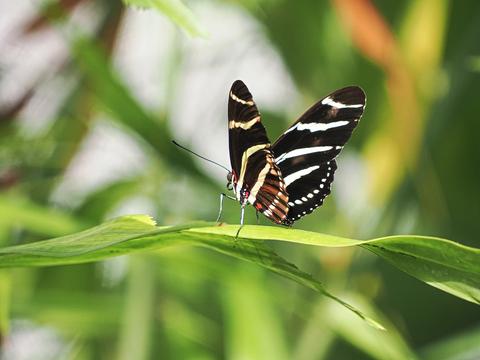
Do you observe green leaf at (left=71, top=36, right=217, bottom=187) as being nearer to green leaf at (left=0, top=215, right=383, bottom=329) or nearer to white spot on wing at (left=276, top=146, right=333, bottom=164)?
white spot on wing at (left=276, top=146, right=333, bottom=164)

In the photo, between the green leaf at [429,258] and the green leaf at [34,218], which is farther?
the green leaf at [34,218]

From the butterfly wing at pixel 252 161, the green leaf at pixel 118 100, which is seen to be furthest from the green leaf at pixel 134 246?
the green leaf at pixel 118 100

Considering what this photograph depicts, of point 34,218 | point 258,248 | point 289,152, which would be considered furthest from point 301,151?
point 34,218

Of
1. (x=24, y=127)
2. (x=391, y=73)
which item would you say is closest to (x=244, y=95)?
(x=391, y=73)

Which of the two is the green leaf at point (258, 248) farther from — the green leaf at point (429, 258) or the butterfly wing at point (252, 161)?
the butterfly wing at point (252, 161)

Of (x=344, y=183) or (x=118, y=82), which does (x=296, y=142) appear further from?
(x=344, y=183)
